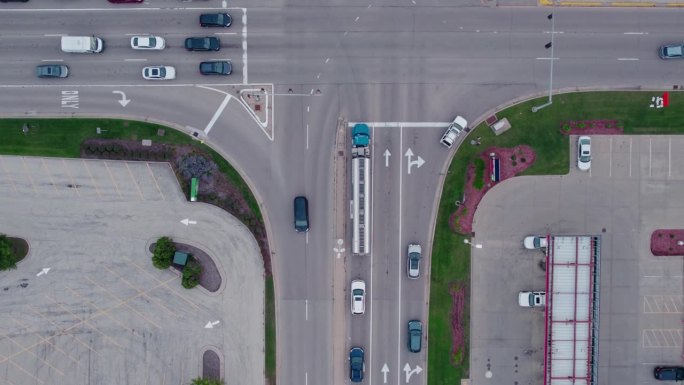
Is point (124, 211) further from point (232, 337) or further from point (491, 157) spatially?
point (491, 157)

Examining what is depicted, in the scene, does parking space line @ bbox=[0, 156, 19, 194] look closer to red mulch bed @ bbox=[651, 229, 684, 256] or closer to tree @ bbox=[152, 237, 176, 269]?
tree @ bbox=[152, 237, 176, 269]

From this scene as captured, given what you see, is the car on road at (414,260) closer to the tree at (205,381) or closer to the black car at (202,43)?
the tree at (205,381)

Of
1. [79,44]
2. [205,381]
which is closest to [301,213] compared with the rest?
[205,381]

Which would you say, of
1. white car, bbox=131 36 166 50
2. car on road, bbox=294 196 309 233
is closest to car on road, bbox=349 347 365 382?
car on road, bbox=294 196 309 233

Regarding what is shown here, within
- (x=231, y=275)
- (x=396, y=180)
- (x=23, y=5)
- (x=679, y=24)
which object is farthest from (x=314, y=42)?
(x=679, y=24)

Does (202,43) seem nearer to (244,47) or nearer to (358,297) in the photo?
(244,47)
